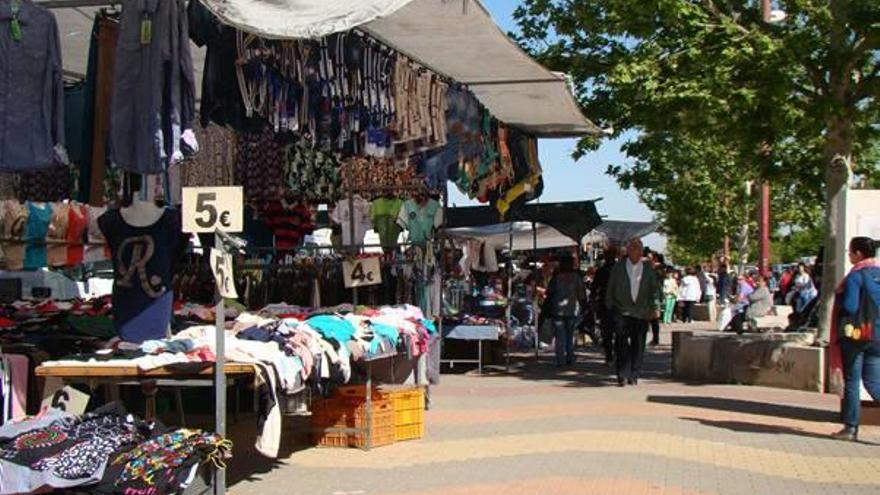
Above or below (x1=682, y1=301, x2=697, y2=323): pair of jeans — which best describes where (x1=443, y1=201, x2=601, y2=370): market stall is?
above

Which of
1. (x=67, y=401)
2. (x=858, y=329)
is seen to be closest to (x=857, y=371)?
(x=858, y=329)

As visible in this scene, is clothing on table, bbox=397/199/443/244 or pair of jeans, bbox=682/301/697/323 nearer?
clothing on table, bbox=397/199/443/244

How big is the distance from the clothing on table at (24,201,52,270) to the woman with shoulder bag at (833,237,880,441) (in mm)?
7262

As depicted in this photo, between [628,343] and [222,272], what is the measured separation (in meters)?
8.87

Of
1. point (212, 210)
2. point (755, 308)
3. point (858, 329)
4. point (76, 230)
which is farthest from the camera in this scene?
point (755, 308)

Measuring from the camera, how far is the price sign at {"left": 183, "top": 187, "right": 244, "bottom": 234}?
652cm

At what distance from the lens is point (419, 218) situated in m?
12.8

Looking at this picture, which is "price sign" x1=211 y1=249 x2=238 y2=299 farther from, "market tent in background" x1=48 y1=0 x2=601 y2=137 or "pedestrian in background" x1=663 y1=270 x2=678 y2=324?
"pedestrian in background" x1=663 y1=270 x2=678 y2=324

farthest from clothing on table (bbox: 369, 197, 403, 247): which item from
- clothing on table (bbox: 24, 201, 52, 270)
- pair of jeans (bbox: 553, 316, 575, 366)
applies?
pair of jeans (bbox: 553, 316, 575, 366)

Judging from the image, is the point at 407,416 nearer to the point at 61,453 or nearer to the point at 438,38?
the point at 438,38

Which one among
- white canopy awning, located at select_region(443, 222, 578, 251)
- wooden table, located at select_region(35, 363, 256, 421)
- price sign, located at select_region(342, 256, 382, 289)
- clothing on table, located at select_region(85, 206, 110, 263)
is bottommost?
wooden table, located at select_region(35, 363, 256, 421)

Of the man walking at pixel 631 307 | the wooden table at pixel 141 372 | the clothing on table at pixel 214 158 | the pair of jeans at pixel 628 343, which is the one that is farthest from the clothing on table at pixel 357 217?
the wooden table at pixel 141 372

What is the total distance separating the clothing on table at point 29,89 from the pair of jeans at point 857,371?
7.21m

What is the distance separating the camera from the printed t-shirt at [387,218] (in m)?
13.0
